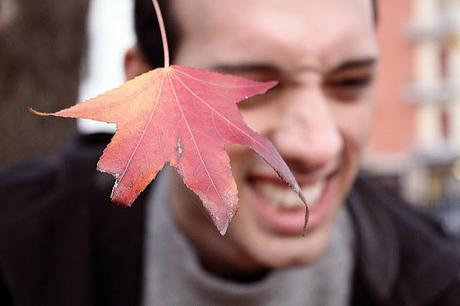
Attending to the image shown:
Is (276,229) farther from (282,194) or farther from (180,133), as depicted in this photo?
(180,133)

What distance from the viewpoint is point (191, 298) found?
1288 mm

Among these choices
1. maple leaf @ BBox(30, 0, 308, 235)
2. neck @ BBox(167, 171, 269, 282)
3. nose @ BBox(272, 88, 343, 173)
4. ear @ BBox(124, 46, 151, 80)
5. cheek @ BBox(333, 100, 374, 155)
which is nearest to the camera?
maple leaf @ BBox(30, 0, 308, 235)

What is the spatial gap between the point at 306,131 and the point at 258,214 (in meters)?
0.16

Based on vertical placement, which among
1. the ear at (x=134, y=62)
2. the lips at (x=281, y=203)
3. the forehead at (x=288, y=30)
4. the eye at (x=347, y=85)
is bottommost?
the lips at (x=281, y=203)

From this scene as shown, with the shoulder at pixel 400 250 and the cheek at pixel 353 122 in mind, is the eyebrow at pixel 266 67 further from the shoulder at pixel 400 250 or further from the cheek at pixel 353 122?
the shoulder at pixel 400 250

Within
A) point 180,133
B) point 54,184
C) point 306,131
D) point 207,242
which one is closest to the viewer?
point 180,133

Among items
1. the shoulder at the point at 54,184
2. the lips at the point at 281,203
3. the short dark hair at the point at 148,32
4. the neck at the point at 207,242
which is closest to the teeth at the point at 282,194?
the lips at the point at 281,203

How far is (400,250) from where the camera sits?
4.71 feet

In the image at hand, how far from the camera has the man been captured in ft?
3.14

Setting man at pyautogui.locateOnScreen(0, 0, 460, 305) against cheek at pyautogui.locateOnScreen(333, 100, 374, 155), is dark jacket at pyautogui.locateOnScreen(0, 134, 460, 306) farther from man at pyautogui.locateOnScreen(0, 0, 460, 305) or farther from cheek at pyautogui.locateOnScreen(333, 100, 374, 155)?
cheek at pyautogui.locateOnScreen(333, 100, 374, 155)

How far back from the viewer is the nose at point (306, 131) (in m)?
0.94

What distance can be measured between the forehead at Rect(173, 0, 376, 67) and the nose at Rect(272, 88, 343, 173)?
48mm

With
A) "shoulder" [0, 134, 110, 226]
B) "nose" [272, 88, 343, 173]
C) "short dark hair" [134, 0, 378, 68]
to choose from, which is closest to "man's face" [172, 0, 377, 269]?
"nose" [272, 88, 343, 173]

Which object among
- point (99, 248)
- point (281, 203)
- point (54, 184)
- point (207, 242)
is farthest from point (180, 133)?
point (54, 184)
